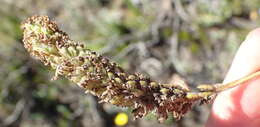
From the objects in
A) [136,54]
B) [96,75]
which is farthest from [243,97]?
[136,54]

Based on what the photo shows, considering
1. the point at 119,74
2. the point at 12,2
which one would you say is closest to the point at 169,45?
the point at 12,2

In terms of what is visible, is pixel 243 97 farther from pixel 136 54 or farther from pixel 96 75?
pixel 136 54

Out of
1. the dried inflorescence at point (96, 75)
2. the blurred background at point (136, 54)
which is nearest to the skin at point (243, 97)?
the dried inflorescence at point (96, 75)

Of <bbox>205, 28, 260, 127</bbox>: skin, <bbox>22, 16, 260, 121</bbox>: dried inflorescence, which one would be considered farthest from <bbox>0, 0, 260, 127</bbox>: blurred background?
<bbox>22, 16, 260, 121</bbox>: dried inflorescence

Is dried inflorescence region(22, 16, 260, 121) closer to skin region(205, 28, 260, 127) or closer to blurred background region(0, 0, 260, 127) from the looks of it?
skin region(205, 28, 260, 127)

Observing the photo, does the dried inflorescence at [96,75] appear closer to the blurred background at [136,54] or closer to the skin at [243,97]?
the skin at [243,97]

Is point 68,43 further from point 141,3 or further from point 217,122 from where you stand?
point 141,3

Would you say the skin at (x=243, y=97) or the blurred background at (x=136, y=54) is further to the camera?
the blurred background at (x=136, y=54)
